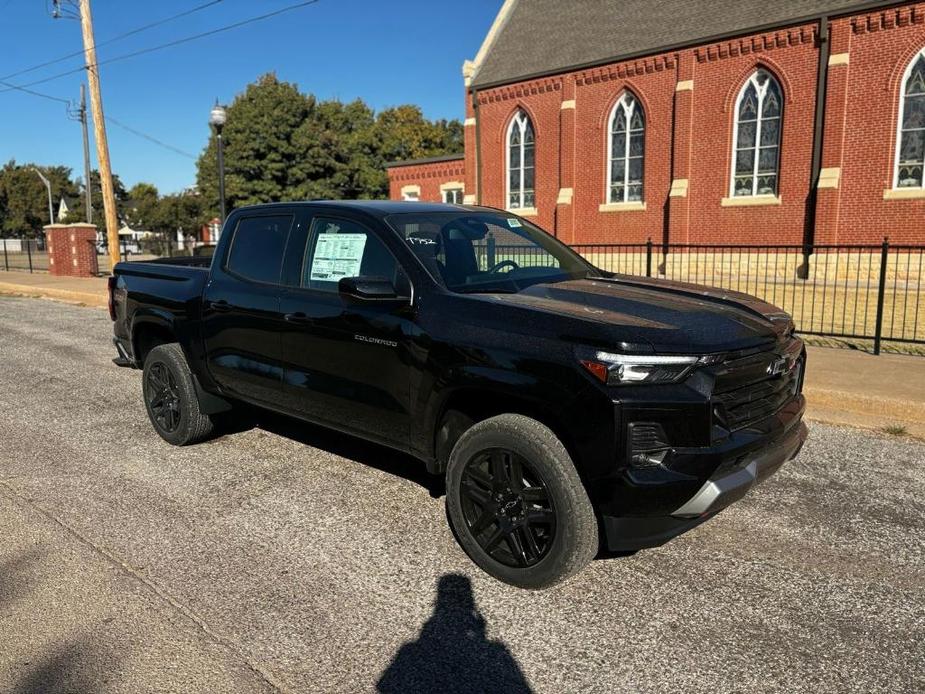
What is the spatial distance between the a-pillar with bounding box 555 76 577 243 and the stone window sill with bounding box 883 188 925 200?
9638mm

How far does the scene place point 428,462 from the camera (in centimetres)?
403

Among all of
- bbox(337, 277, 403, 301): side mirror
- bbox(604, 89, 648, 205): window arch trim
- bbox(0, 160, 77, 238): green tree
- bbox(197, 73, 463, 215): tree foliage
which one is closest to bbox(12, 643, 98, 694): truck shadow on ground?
bbox(337, 277, 403, 301): side mirror

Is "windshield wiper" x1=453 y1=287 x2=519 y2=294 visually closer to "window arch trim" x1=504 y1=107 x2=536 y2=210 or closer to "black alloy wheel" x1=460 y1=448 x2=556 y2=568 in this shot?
"black alloy wheel" x1=460 y1=448 x2=556 y2=568

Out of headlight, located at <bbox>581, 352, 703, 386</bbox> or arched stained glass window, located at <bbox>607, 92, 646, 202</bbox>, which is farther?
arched stained glass window, located at <bbox>607, 92, 646, 202</bbox>

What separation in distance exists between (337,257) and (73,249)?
76.6 feet

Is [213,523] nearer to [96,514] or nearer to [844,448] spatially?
[96,514]

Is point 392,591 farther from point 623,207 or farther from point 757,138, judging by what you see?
point 623,207

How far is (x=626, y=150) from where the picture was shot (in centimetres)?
2353

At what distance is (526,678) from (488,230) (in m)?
2.81

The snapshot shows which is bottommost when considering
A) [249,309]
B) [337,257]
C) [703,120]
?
[249,309]

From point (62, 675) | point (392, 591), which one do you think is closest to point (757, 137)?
point (392, 591)

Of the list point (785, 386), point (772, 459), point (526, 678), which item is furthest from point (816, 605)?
point (526, 678)

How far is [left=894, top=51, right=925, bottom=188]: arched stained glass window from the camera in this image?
17.9 metres

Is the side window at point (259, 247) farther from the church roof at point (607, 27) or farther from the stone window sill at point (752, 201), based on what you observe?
the church roof at point (607, 27)
